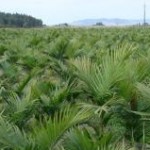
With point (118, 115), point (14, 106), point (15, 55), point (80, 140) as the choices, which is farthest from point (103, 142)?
point (15, 55)

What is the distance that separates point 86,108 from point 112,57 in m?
0.73

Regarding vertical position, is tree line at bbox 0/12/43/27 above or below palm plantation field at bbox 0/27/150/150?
below

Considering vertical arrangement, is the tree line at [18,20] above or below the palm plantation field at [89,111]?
below

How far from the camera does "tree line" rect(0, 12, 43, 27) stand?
78.8 m

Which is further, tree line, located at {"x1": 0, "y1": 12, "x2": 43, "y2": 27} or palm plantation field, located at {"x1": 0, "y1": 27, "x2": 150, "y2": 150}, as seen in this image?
tree line, located at {"x1": 0, "y1": 12, "x2": 43, "y2": 27}

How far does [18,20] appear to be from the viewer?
269 feet

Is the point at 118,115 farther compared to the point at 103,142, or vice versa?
the point at 118,115

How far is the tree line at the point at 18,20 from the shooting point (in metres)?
78.8

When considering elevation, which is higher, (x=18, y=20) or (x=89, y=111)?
(x=89, y=111)

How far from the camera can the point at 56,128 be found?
3604 mm

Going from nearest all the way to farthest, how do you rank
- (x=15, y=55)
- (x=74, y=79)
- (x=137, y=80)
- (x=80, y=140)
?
(x=80, y=140), (x=137, y=80), (x=74, y=79), (x=15, y=55)

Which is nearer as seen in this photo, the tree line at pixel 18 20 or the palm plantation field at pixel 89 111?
the palm plantation field at pixel 89 111

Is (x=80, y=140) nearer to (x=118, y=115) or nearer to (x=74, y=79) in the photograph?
(x=118, y=115)

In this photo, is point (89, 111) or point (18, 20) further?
point (18, 20)
